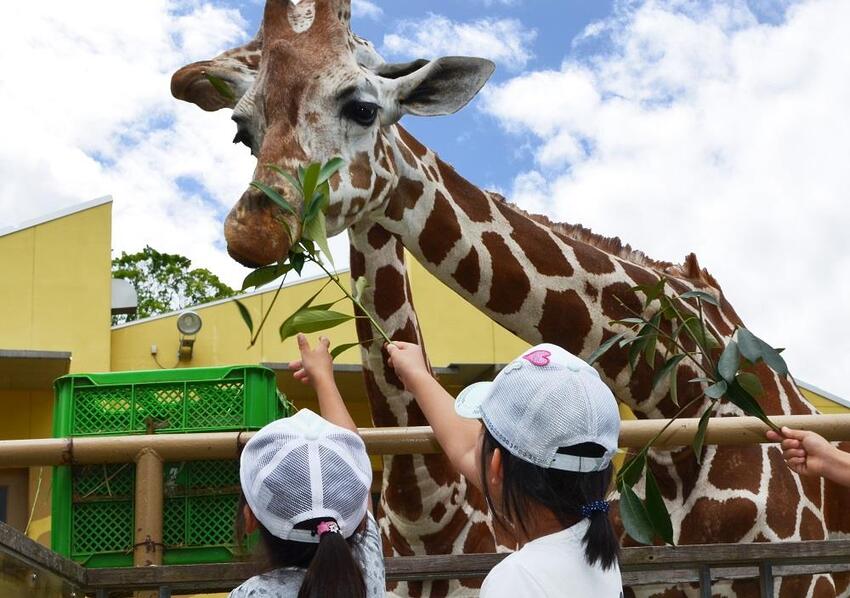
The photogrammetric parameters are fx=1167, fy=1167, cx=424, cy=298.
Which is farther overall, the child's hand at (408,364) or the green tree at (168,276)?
the green tree at (168,276)

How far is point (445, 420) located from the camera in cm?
269

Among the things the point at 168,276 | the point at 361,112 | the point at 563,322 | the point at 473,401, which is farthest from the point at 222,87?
the point at 168,276

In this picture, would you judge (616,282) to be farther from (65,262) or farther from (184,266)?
(184,266)

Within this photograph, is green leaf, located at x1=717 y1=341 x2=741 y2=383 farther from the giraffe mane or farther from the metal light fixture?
the metal light fixture

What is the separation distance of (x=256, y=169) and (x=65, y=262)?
29.3 ft

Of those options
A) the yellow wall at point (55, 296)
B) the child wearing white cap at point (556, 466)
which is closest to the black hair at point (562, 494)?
the child wearing white cap at point (556, 466)

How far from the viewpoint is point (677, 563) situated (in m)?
2.82

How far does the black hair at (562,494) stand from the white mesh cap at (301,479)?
0.29 meters

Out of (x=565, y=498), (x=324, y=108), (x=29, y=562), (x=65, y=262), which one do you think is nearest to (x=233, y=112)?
(x=324, y=108)

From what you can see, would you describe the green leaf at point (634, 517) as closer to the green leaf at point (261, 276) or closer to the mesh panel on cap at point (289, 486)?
the mesh panel on cap at point (289, 486)

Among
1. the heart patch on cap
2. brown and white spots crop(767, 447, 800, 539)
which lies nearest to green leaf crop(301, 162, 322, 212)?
the heart patch on cap

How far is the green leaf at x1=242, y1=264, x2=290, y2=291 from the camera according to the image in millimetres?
2929

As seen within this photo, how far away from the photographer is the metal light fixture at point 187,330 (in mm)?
11828

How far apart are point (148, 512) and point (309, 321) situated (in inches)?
25.2
